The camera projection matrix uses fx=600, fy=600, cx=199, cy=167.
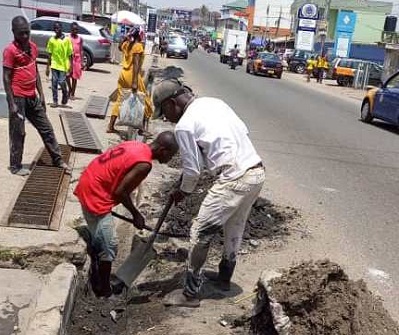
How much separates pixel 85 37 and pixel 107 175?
68.8 ft

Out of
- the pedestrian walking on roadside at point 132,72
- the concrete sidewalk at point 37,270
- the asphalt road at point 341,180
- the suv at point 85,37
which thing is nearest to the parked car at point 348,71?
the suv at point 85,37

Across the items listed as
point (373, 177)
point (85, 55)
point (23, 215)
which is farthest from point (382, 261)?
point (85, 55)

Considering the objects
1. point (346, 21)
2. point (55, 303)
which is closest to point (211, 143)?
point (55, 303)

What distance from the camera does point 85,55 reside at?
79.6 ft

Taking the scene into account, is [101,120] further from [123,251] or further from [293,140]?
[123,251]

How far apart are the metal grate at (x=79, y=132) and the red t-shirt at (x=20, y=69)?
6.20ft

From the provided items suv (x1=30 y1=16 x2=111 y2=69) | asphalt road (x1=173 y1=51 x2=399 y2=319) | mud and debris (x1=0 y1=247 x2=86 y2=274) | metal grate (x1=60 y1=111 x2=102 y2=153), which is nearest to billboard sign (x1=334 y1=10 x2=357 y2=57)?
suv (x1=30 y1=16 x2=111 y2=69)

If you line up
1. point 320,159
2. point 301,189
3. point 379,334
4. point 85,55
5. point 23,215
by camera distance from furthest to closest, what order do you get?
point 85,55
point 320,159
point 301,189
point 23,215
point 379,334

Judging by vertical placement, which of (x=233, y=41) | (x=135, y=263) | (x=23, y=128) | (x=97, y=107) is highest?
(x=23, y=128)

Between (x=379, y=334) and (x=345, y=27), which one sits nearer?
(x=379, y=334)

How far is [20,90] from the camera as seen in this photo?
6648mm

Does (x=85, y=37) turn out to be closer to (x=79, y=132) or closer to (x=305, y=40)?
(x=79, y=132)

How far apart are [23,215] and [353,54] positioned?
5154cm

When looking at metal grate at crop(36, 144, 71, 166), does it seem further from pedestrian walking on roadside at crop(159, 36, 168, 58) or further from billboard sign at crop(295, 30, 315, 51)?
billboard sign at crop(295, 30, 315, 51)
